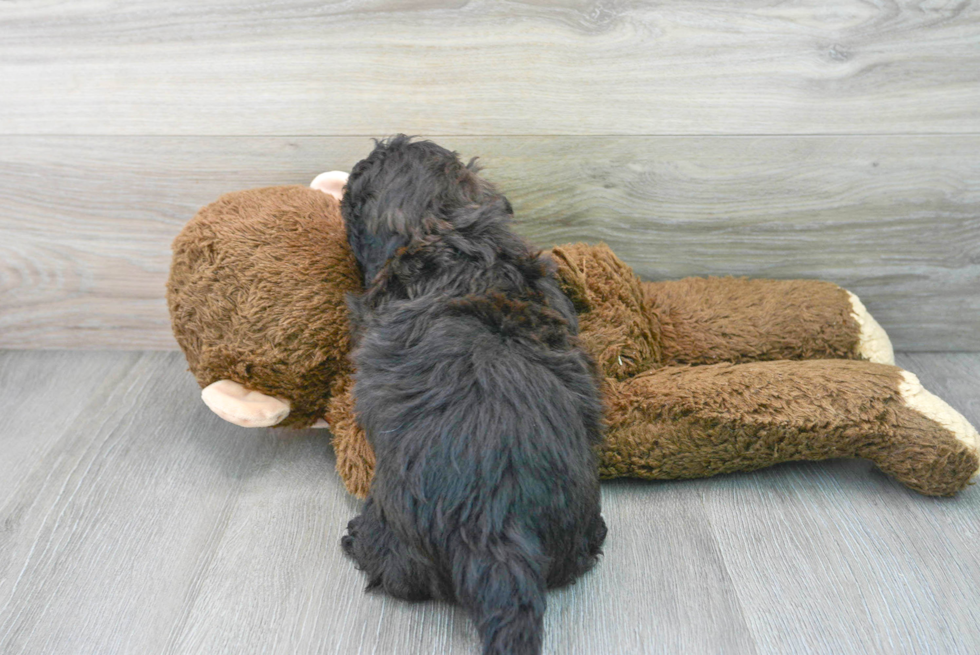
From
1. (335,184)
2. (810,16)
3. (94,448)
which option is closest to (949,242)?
(810,16)

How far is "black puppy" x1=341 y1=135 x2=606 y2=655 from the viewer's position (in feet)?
3.03

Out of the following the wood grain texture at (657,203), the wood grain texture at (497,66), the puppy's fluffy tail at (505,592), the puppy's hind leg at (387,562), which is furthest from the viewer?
the wood grain texture at (657,203)

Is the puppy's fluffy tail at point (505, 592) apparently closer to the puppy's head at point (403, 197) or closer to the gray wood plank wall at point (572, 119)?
the puppy's head at point (403, 197)

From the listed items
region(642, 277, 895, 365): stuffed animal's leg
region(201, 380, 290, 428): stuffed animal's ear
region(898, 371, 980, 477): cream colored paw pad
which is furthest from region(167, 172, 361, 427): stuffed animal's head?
region(898, 371, 980, 477): cream colored paw pad

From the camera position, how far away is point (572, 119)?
4.82ft

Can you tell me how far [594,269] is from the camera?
135 cm

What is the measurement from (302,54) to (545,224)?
610 mm

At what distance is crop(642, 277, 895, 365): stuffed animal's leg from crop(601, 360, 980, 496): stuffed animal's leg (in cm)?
14

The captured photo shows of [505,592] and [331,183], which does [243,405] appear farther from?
[505,592]

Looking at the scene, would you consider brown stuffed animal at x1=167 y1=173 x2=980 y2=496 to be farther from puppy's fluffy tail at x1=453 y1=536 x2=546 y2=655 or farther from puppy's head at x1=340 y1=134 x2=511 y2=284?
puppy's fluffy tail at x1=453 y1=536 x2=546 y2=655

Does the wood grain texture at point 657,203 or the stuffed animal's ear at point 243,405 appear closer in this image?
the stuffed animal's ear at point 243,405

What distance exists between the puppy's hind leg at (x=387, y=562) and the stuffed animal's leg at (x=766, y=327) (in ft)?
2.23

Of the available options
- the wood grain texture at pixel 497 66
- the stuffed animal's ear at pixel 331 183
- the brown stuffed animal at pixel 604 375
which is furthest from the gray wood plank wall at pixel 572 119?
the brown stuffed animal at pixel 604 375

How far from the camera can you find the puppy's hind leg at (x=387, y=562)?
101cm
